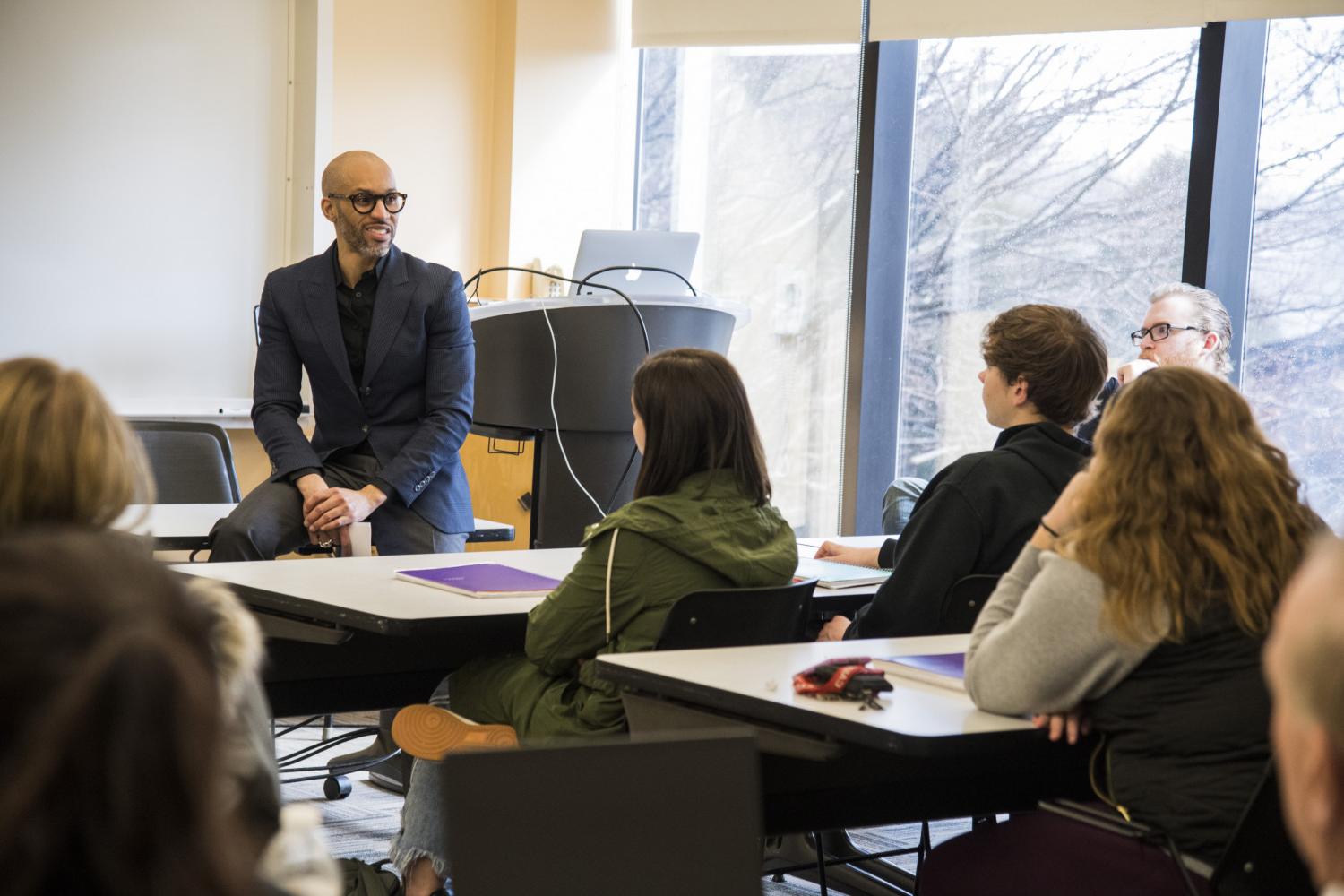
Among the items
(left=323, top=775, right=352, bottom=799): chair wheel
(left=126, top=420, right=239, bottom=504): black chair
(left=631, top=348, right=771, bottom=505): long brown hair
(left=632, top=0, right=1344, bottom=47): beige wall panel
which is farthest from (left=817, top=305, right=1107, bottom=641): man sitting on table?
(left=632, top=0, right=1344, bottom=47): beige wall panel

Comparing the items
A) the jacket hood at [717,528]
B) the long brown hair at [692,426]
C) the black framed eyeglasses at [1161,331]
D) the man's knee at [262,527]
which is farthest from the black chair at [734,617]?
the black framed eyeglasses at [1161,331]

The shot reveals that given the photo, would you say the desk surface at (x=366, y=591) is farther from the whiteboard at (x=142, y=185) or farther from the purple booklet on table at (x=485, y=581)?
the whiteboard at (x=142, y=185)

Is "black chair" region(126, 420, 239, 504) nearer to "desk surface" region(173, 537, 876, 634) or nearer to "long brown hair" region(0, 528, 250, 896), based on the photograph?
"desk surface" region(173, 537, 876, 634)

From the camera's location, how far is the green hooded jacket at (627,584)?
2305 mm

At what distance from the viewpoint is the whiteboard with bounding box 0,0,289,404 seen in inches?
184

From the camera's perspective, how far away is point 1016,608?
6.21ft

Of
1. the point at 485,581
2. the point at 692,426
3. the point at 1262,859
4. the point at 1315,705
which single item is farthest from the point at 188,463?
the point at 1315,705

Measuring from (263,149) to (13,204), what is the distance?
0.97m

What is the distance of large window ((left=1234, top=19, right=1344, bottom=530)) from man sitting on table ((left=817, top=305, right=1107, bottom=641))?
2564 mm

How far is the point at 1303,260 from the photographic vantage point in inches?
196

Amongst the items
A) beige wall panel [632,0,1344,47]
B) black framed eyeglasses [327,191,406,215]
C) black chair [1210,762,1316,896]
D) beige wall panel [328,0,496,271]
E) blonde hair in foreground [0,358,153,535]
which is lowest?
black chair [1210,762,1316,896]

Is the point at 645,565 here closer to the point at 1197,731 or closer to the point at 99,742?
the point at 1197,731

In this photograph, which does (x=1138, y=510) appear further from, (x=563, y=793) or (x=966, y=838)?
(x=563, y=793)

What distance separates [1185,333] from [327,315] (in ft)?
7.80
